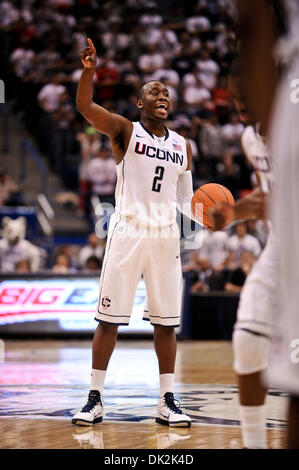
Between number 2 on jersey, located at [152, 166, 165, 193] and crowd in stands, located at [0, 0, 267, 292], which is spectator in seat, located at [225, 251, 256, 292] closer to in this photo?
crowd in stands, located at [0, 0, 267, 292]

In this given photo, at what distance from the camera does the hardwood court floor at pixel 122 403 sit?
4.30m

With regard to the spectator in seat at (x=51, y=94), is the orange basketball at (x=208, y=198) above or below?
below

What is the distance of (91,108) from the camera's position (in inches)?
188

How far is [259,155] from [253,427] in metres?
1.13

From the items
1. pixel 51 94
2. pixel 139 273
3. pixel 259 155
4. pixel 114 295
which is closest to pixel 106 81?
pixel 51 94

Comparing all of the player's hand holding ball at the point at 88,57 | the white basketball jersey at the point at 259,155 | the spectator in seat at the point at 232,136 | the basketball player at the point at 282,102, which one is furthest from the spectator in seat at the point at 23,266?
the basketball player at the point at 282,102

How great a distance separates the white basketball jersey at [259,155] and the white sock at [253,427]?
2.80 feet

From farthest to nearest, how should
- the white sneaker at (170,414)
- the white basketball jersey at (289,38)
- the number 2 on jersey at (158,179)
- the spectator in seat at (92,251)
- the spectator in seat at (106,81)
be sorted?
the spectator in seat at (106,81), the spectator in seat at (92,251), the number 2 on jersey at (158,179), the white sneaker at (170,414), the white basketball jersey at (289,38)

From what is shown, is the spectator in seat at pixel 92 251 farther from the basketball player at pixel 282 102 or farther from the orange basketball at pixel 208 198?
the basketball player at pixel 282 102

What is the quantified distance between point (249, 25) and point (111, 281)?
113 inches

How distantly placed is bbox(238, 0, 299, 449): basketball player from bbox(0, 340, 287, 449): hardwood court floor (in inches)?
75.3

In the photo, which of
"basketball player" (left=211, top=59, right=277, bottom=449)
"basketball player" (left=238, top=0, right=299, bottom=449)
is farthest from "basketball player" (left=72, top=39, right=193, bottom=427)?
"basketball player" (left=238, top=0, right=299, bottom=449)

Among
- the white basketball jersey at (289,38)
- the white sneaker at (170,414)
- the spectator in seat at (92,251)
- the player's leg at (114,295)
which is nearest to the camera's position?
the white basketball jersey at (289,38)

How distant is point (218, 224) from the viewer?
309 cm
